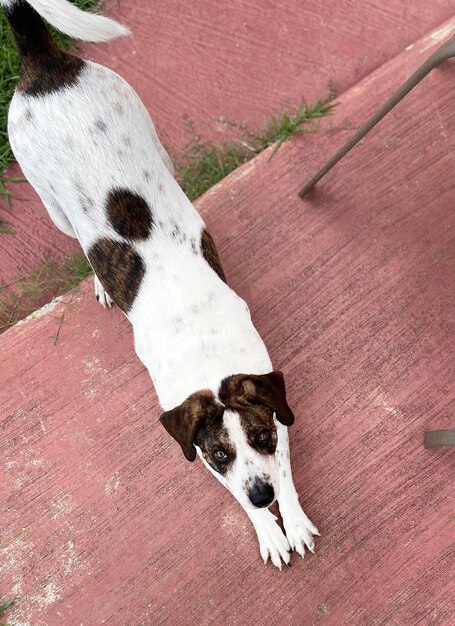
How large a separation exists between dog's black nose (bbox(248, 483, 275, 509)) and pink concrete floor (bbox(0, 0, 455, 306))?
234cm

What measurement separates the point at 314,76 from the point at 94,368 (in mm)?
2410

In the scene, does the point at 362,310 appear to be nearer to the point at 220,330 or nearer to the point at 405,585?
the point at 220,330

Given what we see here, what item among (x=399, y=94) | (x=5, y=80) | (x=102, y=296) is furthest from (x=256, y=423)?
(x=5, y=80)

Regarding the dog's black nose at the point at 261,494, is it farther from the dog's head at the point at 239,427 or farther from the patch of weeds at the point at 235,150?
the patch of weeds at the point at 235,150

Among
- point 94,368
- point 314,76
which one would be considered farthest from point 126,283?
point 314,76

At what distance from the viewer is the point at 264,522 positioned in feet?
10.2

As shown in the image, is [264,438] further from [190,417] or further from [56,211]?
[56,211]

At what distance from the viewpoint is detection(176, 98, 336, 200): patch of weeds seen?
3.81 meters

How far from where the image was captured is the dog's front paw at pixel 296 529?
3.13 m

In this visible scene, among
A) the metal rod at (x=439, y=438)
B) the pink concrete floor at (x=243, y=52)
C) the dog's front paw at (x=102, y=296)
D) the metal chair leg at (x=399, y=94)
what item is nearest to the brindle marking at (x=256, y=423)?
the metal rod at (x=439, y=438)

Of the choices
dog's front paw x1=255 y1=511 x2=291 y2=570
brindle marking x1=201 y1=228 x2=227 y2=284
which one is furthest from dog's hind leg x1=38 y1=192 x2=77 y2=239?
dog's front paw x1=255 y1=511 x2=291 y2=570

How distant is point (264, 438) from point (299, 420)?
894 millimetres

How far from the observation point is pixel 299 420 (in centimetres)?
338

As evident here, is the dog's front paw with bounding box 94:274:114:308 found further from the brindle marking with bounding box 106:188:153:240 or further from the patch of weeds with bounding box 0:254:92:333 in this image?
the brindle marking with bounding box 106:188:153:240
